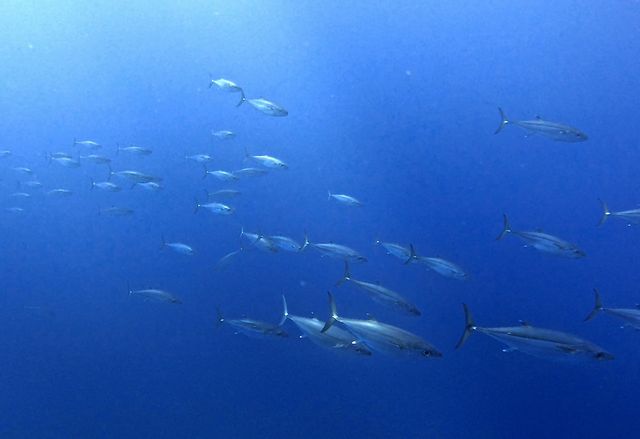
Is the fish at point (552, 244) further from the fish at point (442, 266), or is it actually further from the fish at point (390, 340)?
the fish at point (390, 340)

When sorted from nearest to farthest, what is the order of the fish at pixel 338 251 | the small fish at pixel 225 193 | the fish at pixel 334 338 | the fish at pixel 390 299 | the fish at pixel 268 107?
1. the fish at pixel 334 338
2. the fish at pixel 390 299
3. the fish at pixel 338 251
4. the fish at pixel 268 107
5. the small fish at pixel 225 193

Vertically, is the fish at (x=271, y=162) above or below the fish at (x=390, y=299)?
above

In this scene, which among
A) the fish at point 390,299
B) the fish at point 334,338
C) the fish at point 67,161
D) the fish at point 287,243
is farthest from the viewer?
the fish at point 67,161

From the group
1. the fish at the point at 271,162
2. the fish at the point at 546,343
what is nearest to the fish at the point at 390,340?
the fish at the point at 546,343

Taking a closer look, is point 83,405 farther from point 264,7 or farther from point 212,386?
point 264,7

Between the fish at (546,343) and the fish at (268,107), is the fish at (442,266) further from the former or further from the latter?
the fish at (268,107)

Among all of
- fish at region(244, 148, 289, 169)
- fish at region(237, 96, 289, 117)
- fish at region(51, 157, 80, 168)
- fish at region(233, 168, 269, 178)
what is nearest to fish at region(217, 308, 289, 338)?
fish at region(244, 148, 289, 169)

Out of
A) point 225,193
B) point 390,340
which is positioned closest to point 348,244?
point 225,193

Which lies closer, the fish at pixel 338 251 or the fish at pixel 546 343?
the fish at pixel 546 343

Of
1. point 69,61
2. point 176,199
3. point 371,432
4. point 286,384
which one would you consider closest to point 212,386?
point 286,384

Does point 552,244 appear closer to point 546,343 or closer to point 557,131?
point 557,131

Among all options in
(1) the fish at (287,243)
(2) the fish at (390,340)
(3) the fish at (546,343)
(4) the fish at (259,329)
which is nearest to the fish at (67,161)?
(1) the fish at (287,243)

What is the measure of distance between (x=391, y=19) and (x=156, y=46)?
9.28m

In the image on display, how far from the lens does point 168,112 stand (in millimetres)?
16438
